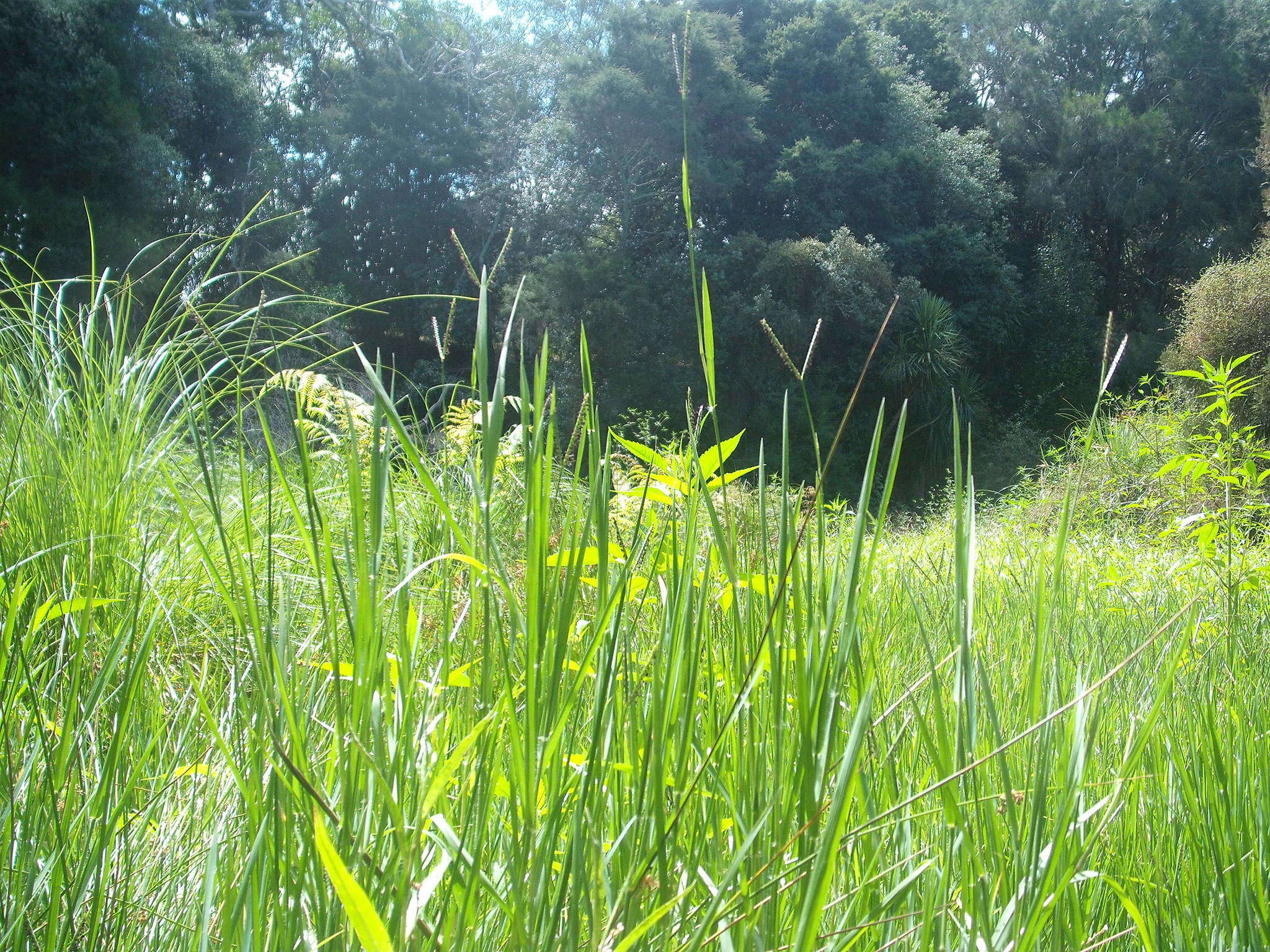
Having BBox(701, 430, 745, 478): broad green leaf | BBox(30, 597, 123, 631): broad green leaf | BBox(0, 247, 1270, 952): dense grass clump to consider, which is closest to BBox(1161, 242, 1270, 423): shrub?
BBox(701, 430, 745, 478): broad green leaf

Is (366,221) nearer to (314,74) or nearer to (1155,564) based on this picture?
(314,74)

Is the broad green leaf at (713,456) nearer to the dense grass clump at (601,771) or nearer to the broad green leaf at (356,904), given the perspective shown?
the dense grass clump at (601,771)

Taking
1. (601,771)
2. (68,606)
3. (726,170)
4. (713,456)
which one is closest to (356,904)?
(601,771)

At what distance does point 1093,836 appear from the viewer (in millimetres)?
580

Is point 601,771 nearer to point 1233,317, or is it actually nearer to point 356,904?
point 356,904

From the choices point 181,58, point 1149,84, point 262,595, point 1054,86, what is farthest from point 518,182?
point 262,595

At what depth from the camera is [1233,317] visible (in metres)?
9.13

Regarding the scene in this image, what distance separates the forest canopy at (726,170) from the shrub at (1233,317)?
4.87 metres

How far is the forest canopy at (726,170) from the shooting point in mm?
15078

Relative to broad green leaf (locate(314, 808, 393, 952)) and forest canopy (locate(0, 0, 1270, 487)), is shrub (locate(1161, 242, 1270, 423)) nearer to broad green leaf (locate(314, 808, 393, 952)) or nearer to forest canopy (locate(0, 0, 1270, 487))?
forest canopy (locate(0, 0, 1270, 487))

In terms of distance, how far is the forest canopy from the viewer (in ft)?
49.5

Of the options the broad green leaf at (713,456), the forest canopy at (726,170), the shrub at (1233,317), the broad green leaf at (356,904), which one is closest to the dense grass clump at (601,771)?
the broad green leaf at (356,904)

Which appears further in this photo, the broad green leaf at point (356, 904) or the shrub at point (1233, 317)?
the shrub at point (1233, 317)

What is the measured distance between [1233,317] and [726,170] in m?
10.7
